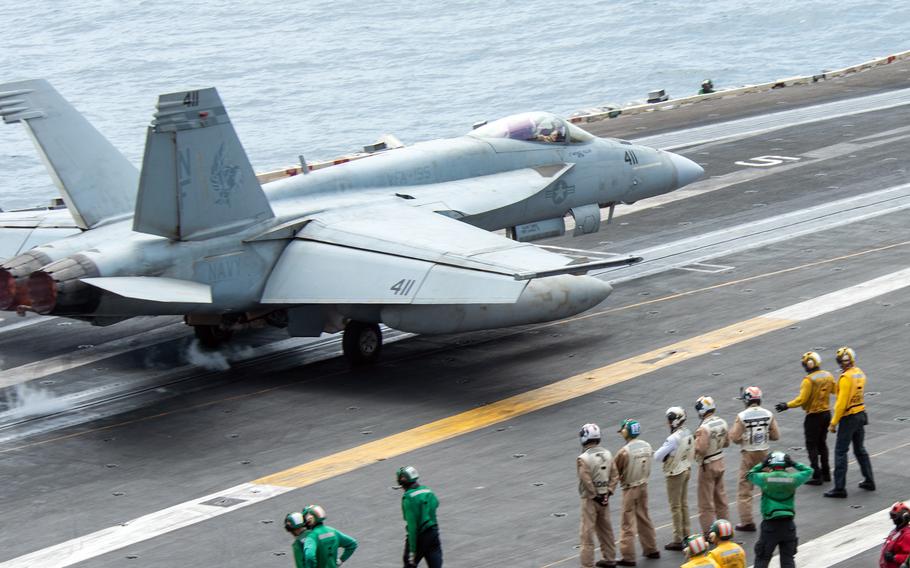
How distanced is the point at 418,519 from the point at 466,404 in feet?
26.9

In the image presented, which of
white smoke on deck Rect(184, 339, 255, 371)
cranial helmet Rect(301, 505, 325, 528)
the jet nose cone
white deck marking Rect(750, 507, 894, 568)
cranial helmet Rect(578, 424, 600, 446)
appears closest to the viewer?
cranial helmet Rect(301, 505, 325, 528)

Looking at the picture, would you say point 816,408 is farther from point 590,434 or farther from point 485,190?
point 485,190

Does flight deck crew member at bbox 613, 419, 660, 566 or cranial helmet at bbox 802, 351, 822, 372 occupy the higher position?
cranial helmet at bbox 802, 351, 822, 372

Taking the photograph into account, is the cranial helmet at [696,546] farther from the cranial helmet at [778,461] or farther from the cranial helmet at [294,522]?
the cranial helmet at [294,522]

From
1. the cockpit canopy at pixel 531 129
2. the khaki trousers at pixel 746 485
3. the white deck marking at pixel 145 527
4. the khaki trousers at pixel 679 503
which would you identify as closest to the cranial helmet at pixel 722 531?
the khaki trousers at pixel 679 503

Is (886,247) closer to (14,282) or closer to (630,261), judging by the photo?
(630,261)

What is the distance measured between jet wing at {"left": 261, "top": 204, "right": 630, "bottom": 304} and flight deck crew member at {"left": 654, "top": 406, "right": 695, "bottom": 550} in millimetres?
5993

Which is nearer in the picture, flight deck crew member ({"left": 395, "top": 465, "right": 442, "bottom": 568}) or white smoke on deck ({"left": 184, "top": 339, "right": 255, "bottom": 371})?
flight deck crew member ({"left": 395, "top": 465, "right": 442, "bottom": 568})

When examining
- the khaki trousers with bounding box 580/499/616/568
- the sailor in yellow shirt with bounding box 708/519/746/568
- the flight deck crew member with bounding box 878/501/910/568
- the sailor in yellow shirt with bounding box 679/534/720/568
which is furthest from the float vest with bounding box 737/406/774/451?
the sailor in yellow shirt with bounding box 679/534/720/568

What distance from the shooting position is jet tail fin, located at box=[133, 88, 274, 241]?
22.9 meters

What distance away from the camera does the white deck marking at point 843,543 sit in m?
15.7

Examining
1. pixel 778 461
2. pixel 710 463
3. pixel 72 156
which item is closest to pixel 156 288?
pixel 72 156

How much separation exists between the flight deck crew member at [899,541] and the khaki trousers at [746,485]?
10.2 feet

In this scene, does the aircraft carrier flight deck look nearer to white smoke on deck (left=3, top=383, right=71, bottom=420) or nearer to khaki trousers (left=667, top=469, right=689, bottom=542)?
white smoke on deck (left=3, top=383, right=71, bottom=420)
